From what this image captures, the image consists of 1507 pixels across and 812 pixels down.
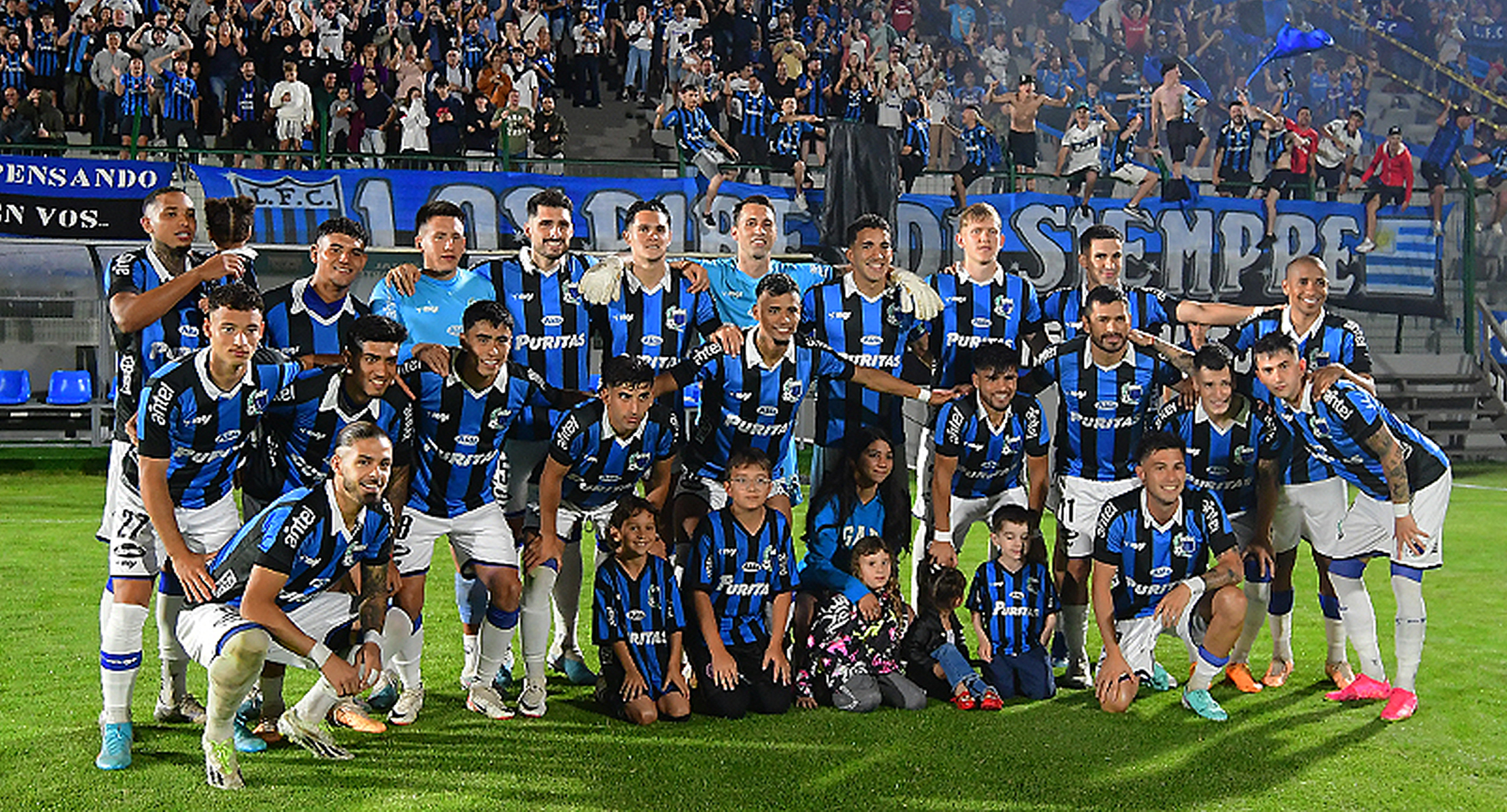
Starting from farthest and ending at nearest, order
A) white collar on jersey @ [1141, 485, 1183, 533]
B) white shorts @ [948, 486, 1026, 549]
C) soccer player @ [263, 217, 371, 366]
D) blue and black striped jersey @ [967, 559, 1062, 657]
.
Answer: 1. white shorts @ [948, 486, 1026, 549]
2. blue and black striped jersey @ [967, 559, 1062, 657]
3. white collar on jersey @ [1141, 485, 1183, 533]
4. soccer player @ [263, 217, 371, 366]

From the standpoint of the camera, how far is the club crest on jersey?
5.82 meters

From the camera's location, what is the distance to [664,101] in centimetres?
1716

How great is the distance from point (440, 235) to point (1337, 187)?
16.7m

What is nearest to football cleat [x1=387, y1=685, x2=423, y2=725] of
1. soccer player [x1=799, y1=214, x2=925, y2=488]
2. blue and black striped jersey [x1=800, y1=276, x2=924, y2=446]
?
soccer player [x1=799, y1=214, x2=925, y2=488]

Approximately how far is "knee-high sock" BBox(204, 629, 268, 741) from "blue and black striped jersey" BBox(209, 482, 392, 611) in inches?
8.0

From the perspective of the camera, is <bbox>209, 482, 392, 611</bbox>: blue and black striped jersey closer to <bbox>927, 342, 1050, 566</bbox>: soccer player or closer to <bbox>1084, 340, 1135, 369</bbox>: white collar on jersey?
<bbox>927, 342, 1050, 566</bbox>: soccer player

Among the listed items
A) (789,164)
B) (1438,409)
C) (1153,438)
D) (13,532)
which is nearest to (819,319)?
(1153,438)

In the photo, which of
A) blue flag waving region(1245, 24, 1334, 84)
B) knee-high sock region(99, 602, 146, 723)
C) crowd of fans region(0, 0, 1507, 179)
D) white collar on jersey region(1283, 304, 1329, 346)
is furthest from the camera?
blue flag waving region(1245, 24, 1334, 84)

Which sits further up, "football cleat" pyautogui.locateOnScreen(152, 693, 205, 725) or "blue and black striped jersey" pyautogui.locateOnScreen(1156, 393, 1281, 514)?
"blue and black striped jersey" pyautogui.locateOnScreen(1156, 393, 1281, 514)

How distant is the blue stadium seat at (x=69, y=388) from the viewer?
51.6ft

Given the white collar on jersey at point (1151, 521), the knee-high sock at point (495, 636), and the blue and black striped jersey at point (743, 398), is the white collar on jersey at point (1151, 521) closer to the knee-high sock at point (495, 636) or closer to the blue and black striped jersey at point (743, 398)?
the blue and black striped jersey at point (743, 398)

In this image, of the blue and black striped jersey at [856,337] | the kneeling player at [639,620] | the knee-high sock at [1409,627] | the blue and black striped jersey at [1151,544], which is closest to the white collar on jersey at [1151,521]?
the blue and black striped jersey at [1151,544]

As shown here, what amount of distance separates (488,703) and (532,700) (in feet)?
0.61

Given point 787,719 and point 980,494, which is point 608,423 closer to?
point 787,719
